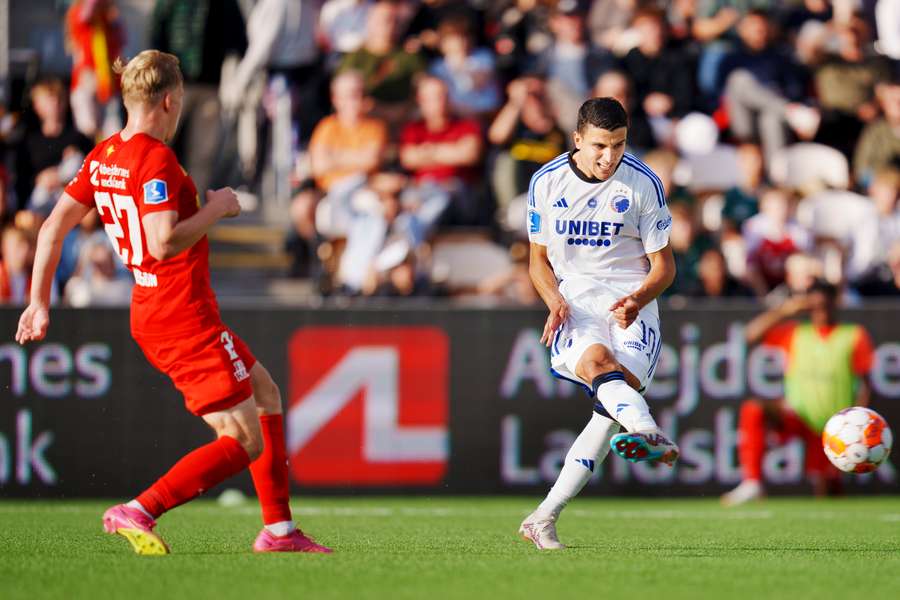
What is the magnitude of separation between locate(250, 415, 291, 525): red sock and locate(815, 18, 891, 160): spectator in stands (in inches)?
422

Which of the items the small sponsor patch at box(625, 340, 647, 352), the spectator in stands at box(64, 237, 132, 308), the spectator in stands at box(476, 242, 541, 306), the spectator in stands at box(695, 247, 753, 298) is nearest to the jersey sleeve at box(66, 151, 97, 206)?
the small sponsor patch at box(625, 340, 647, 352)

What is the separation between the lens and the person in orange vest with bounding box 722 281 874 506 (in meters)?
13.1

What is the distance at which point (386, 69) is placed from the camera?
15.5 meters

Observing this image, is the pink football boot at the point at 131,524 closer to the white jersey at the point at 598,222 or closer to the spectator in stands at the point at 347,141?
the white jersey at the point at 598,222

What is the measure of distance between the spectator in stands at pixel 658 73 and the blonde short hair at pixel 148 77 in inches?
386

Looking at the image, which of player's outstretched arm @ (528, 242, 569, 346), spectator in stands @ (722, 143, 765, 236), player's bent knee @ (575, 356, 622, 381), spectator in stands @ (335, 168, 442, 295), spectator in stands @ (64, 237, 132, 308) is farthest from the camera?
spectator in stands @ (722, 143, 765, 236)

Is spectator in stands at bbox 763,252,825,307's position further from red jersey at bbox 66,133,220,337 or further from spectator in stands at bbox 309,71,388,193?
red jersey at bbox 66,133,220,337

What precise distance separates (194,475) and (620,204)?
100 inches

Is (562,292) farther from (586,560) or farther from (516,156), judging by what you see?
(516,156)

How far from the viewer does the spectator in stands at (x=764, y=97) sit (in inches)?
632

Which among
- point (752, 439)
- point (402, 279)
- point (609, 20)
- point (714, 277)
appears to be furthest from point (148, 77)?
point (609, 20)

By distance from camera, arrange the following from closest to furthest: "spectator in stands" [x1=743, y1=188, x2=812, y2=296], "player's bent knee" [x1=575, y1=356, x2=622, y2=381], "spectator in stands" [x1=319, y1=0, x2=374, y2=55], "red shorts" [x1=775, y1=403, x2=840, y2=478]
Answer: "player's bent knee" [x1=575, y1=356, x2=622, y2=381], "red shorts" [x1=775, y1=403, x2=840, y2=478], "spectator in stands" [x1=743, y1=188, x2=812, y2=296], "spectator in stands" [x1=319, y1=0, x2=374, y2=55]

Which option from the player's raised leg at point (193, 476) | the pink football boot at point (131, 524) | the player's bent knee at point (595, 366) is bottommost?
the pink football boot at point (131, 524)

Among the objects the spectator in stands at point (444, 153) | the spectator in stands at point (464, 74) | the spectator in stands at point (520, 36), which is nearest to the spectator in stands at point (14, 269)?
the spectator in stands at point (444, 153)
